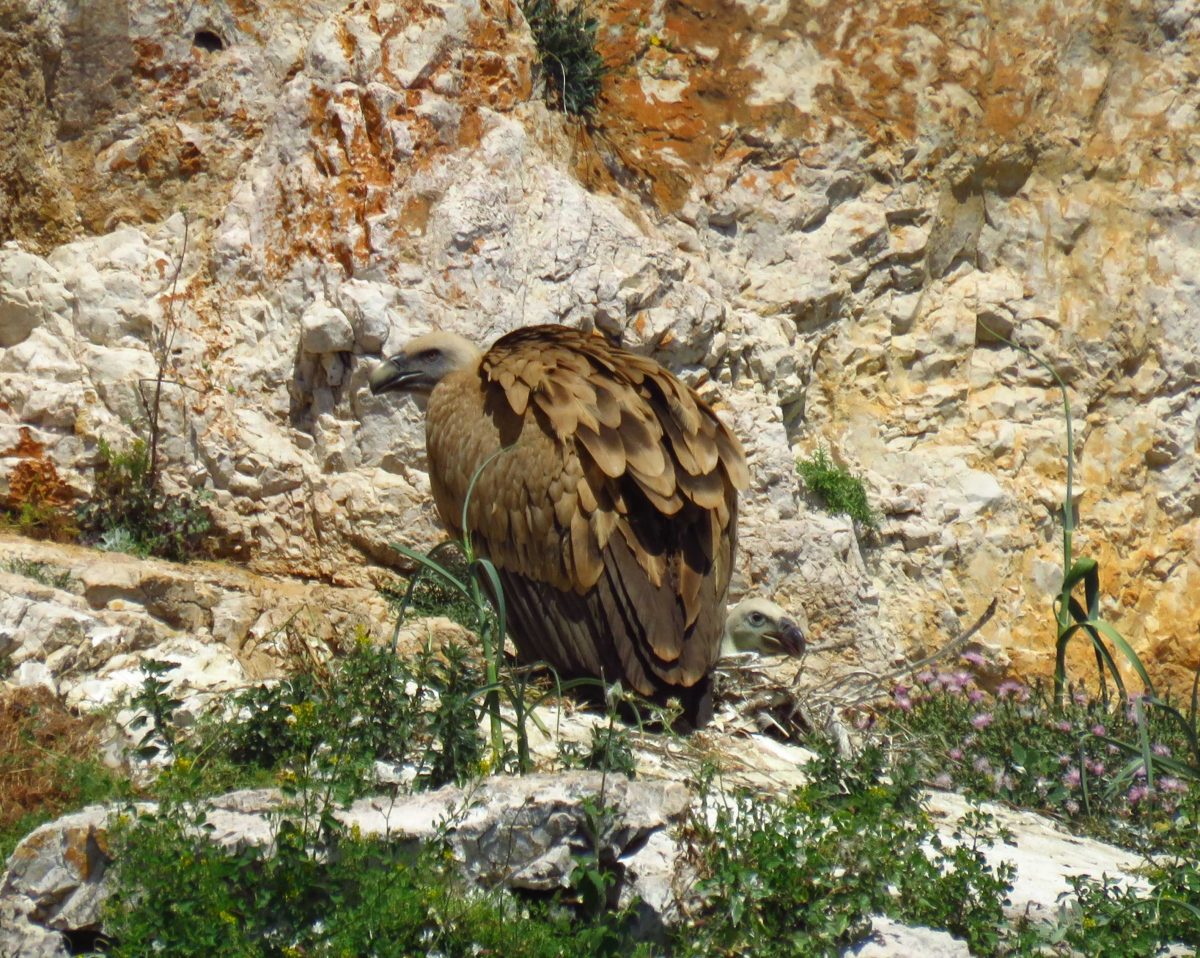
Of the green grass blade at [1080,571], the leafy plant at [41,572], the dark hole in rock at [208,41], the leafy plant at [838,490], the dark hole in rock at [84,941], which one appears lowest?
the dark hole in rock at [84,941]

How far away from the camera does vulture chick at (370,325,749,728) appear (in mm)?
6410

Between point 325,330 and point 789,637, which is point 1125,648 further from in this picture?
point 325,330

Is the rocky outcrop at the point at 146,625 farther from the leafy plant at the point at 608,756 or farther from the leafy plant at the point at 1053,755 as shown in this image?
the leafy plant at the point at 1053,755

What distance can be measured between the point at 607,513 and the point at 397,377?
1575 millimetres

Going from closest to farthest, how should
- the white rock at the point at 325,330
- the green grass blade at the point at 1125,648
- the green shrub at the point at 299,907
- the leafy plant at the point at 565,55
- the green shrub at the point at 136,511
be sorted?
1. the green shrub at the point at 299,907
2. the green grass blade at the point at 1125,648
3. the green shrub at the point at 136,511
4. the white rock at the point at 325,330
5. the leafy plant at the point at 565,55

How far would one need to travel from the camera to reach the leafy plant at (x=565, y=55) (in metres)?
8.79

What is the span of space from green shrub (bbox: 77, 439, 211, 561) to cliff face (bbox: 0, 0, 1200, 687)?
133 mm

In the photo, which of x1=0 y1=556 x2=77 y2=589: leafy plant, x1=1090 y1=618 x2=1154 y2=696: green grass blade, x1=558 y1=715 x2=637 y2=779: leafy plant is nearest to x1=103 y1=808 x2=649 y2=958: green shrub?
x1=558 y1=715 x2=637 y2=779: leafy plant

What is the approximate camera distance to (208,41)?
8.60 m

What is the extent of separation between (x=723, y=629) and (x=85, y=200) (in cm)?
414

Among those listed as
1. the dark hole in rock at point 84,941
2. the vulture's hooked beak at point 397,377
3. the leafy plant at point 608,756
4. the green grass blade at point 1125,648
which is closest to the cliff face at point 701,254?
the vulture's hooked beak at point 397,377

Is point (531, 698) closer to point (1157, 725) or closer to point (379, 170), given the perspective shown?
point (1157, 725)

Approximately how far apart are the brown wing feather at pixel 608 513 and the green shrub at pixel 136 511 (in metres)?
1.66

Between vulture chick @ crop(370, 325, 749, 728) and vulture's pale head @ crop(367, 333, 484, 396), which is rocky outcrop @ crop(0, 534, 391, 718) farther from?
vulture's pale head @ crop(367, 333, 484, 396)
